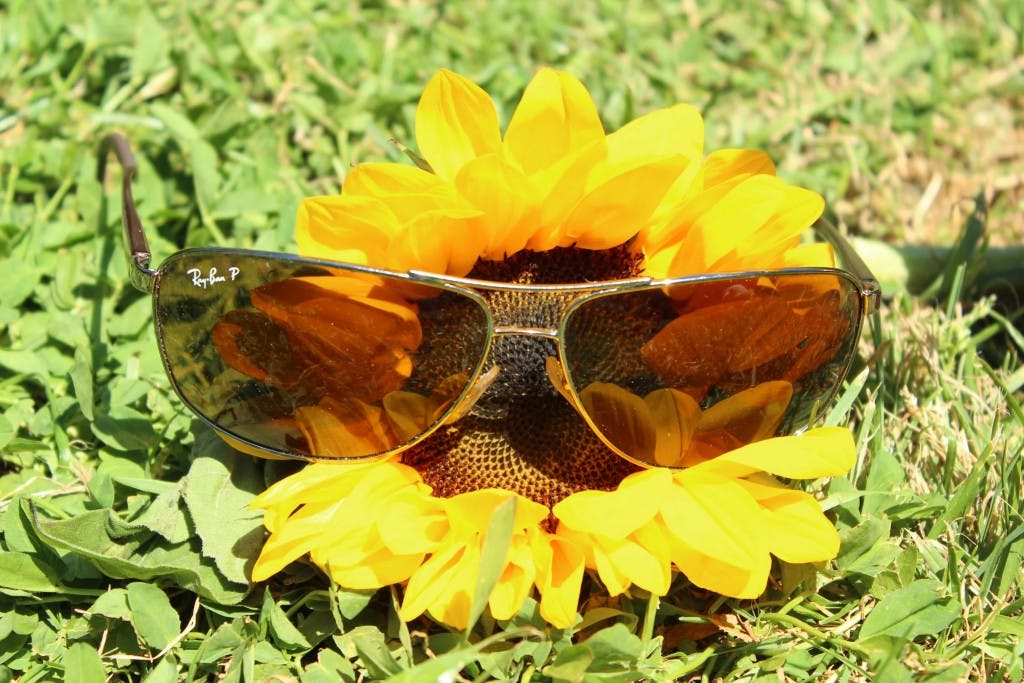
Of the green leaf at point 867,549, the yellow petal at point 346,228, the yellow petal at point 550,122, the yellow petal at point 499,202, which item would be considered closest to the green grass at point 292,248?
the green leaf at point 867,549

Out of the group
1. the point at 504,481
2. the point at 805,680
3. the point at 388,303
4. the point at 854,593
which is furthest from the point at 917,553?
the point at 388,303

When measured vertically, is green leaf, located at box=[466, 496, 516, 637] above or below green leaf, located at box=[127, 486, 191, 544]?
above

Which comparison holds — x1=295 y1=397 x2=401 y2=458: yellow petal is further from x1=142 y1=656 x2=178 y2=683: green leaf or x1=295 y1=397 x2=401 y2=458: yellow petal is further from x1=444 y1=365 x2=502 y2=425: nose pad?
x1=142 y1=656 x2=178 y2=683: green leaf

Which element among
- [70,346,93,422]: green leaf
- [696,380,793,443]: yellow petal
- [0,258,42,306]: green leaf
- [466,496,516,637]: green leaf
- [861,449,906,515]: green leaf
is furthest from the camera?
[0,258,42,306]: green leaf

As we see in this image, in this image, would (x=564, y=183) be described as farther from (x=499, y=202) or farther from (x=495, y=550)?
(x=495, y=550)

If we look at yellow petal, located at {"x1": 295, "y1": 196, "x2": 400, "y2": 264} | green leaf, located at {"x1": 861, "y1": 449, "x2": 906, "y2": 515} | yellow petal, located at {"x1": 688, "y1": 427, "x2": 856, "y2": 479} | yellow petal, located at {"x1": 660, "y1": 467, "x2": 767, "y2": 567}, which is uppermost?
yellow petal, located at {"x1": 295, "y1": 196, "x2": 400, "y2": 264}

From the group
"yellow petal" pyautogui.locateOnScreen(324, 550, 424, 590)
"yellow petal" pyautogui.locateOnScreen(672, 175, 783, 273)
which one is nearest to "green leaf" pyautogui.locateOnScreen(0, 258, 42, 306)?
"yellow petal" pyautogui.locateOnScreen(324, 550, 424, 590)

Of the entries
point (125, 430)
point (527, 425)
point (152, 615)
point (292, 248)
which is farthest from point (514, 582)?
point (292, 248)
